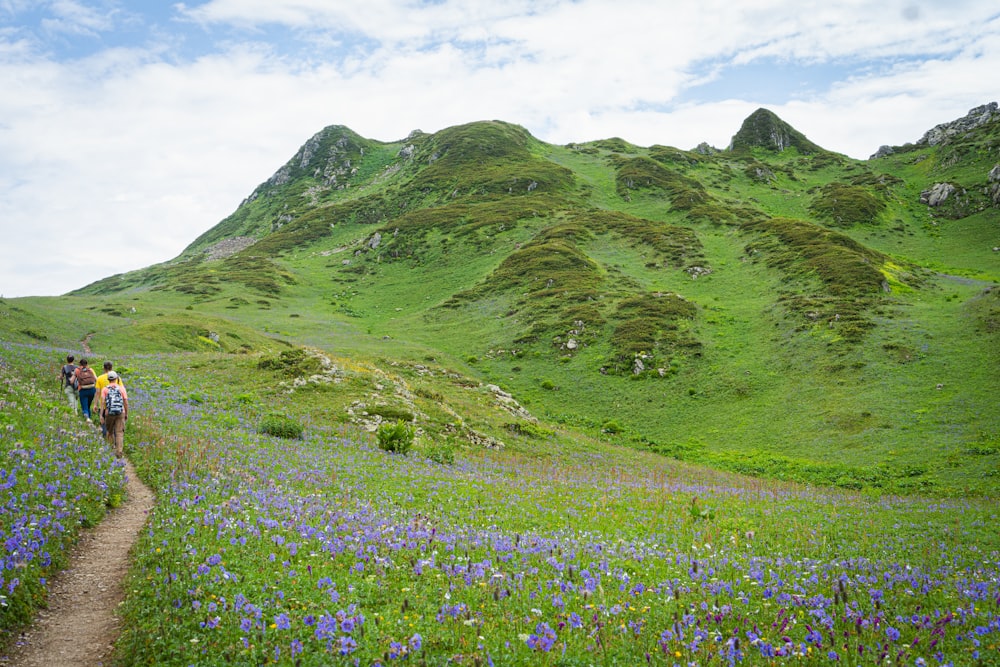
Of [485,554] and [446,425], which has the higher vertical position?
[485,554]

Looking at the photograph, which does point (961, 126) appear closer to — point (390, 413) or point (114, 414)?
point (390, 413)

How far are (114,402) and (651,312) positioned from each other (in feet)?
189

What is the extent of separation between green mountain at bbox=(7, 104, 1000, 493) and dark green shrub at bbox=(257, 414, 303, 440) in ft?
16.0

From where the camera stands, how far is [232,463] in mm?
14023

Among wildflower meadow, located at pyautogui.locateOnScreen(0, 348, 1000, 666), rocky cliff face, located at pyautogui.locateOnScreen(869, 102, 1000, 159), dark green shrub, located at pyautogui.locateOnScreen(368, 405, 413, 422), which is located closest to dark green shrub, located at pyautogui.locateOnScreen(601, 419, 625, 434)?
dark green shrub, located at pyautogui.locateOnScreen(368, 405, 413, 422)

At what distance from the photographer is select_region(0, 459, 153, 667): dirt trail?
5887 millimetres

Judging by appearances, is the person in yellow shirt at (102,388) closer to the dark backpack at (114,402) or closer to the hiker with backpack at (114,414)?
the hiker with backpack at (114,414)

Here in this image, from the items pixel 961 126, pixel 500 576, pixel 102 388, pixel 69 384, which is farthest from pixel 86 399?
pixel 961 126

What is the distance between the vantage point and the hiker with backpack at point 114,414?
14.4 metres

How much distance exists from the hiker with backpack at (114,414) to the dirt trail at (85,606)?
18.5 ft

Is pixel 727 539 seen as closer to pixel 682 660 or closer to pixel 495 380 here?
pixel 682 660

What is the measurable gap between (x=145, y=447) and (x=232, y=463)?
2850 mm

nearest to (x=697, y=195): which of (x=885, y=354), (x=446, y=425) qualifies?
(x=885, y=354)

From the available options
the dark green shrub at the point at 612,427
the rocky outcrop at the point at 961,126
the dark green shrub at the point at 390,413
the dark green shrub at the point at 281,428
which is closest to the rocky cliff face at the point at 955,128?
the rocky outcrop at the point at 961,126
